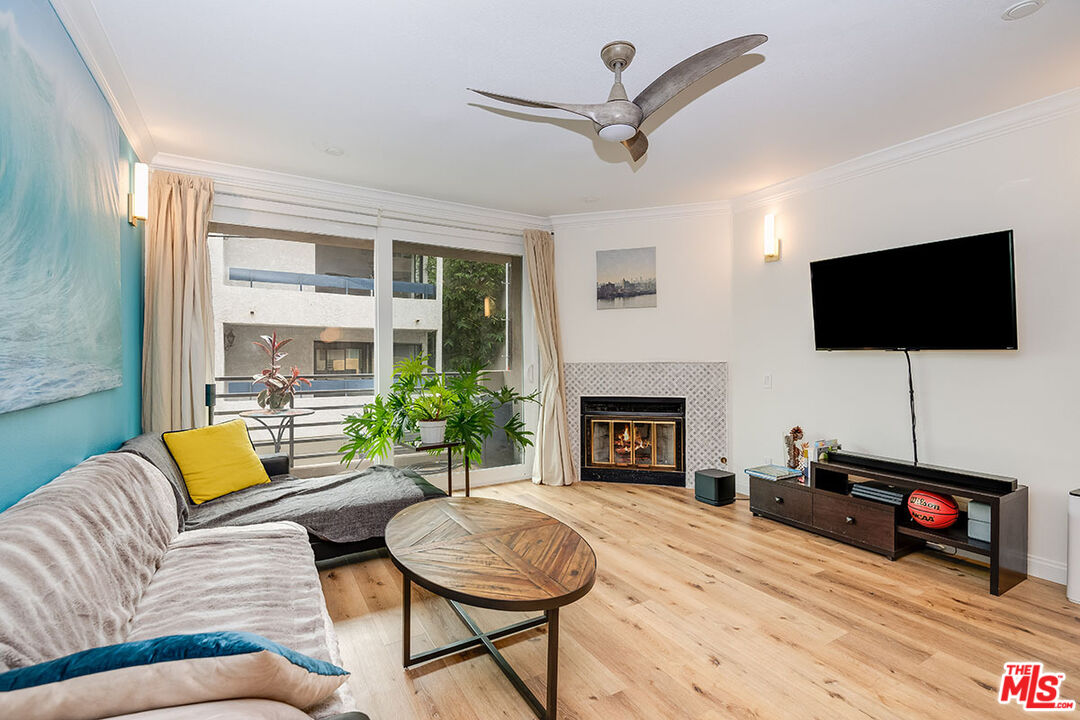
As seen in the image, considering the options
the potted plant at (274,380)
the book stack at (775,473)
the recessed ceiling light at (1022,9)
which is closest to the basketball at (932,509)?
the book stack at (775,473)

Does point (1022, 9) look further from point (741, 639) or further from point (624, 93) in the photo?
point (741, 639)

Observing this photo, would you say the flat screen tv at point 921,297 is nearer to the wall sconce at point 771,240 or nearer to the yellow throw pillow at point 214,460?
the wall sconce at point 771,240

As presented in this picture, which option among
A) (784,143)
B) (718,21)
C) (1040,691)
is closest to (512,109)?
(718,21)

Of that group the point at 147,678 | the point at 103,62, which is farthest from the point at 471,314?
the point at 147,678

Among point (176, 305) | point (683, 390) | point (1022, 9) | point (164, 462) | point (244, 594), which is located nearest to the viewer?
point (244, 594)

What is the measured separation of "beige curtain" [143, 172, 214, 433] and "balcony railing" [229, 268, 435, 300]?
1.20 feet

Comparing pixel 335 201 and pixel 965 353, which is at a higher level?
pixel 335 201

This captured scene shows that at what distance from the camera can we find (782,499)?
3.79 metres

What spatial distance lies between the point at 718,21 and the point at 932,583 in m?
3.04

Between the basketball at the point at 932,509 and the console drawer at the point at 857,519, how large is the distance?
12 centimetres

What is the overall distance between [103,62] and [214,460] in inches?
81.9

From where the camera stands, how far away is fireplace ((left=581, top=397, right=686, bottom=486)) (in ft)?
16.1

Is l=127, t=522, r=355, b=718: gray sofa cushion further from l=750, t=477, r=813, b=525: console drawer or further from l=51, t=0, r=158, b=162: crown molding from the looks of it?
l=750, t=477, r=813, b=525: console drawer

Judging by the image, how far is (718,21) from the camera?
2152mm
